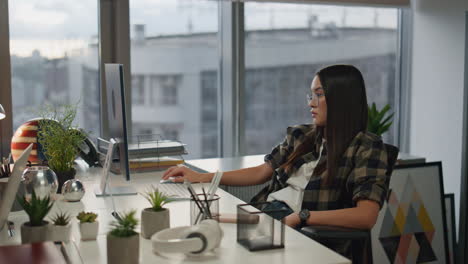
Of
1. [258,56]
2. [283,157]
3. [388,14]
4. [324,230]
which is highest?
[388,14]

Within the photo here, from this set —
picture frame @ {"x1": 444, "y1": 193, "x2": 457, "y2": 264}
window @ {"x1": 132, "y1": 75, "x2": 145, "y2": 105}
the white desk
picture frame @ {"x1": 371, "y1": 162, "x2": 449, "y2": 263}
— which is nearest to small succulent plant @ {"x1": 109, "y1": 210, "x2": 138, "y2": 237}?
the white desk

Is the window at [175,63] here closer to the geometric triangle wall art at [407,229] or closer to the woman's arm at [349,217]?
the geometric triangle wall art at [407,229]

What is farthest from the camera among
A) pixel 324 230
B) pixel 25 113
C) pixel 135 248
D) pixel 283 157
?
pixel 25 113

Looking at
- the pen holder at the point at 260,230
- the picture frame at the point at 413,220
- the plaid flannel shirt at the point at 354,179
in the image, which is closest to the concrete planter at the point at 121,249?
the pen holder at the point at 260,230

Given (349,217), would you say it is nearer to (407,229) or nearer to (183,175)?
(183,175)

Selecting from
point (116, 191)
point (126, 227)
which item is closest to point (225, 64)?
point (116, 191)

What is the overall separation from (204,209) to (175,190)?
62 centimetres

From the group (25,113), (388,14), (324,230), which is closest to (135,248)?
(324,230)

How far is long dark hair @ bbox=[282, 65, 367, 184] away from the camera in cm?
231

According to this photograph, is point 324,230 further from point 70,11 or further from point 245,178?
point 70,11

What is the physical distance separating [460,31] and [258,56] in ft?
4.10

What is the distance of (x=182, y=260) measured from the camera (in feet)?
5.38

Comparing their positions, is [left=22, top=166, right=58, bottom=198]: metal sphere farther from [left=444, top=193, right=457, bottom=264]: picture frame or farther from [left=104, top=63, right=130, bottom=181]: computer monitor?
[left=444, top=193, right=457, bottom=264]: picture frame

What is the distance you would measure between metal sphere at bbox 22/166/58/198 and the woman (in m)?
0.57
